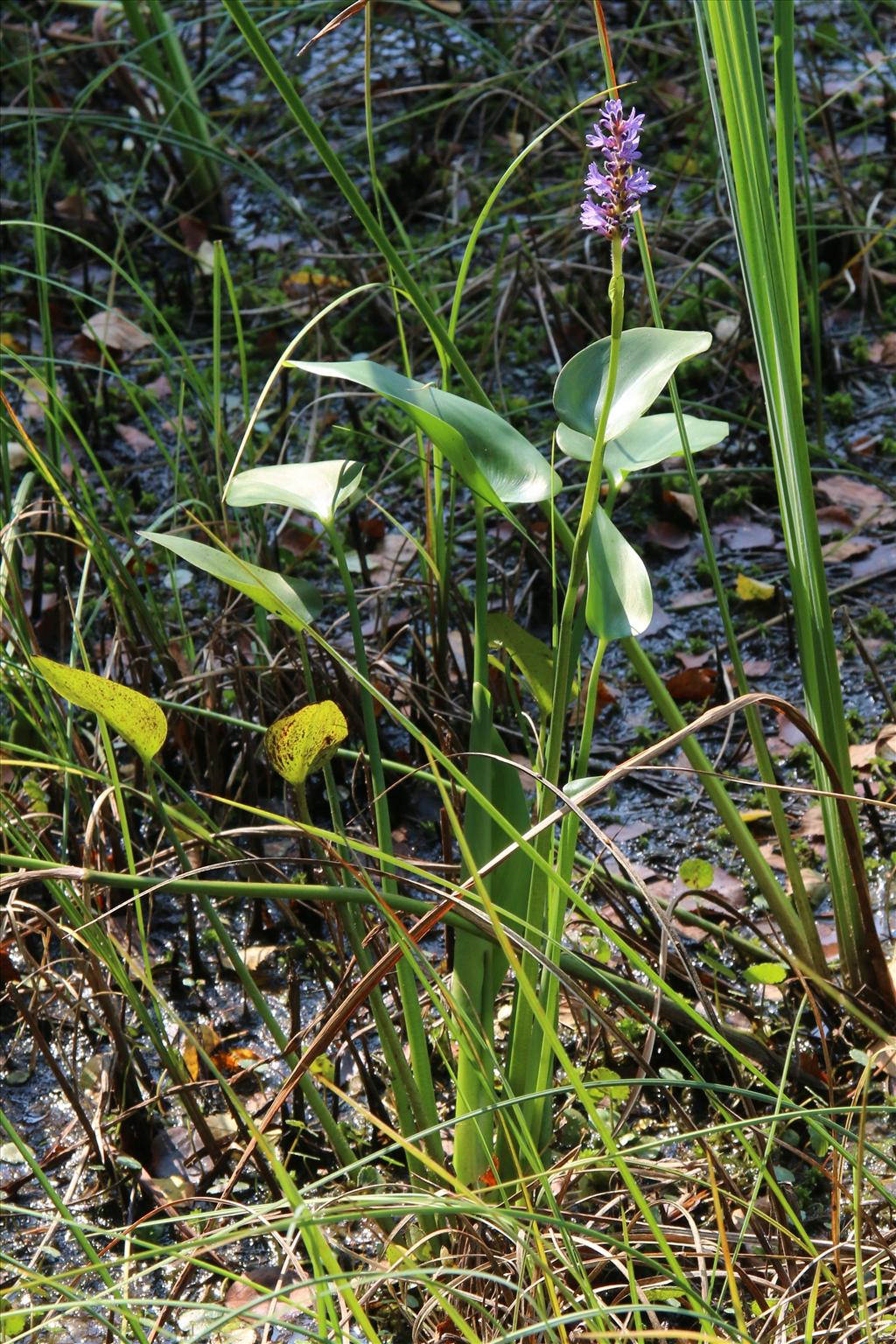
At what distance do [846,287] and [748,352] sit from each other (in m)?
0.35

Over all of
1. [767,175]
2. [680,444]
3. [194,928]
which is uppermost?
[767,175]

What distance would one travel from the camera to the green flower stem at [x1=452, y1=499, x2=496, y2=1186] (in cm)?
96

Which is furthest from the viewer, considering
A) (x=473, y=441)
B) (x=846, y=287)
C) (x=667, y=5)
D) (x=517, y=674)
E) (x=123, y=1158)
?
(x=667, y=5)

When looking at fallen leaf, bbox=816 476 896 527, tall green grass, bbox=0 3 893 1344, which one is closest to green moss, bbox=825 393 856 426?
fallen leaf, bbox=816 476 896 527

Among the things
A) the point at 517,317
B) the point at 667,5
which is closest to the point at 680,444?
the point at 517,317

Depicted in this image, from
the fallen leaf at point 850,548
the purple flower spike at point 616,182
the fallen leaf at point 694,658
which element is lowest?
the fallen leaf at point 694,658

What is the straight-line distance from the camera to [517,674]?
1705mm

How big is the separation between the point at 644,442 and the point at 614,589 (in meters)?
0.18

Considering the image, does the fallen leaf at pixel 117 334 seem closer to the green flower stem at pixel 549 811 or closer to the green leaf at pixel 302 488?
the green leaf at pixel 302 488

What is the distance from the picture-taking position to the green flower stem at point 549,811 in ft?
2.66

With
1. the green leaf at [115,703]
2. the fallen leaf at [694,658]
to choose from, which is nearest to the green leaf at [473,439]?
the green leaf at [115,703]

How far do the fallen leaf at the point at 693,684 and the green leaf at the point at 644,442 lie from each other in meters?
0.76

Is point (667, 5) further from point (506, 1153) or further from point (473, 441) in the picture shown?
point (506, 1153)

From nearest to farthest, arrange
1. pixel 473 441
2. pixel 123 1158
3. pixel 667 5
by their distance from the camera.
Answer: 1. pixel 473 441
2. pixel 123 1158
3. pixel 667 5
